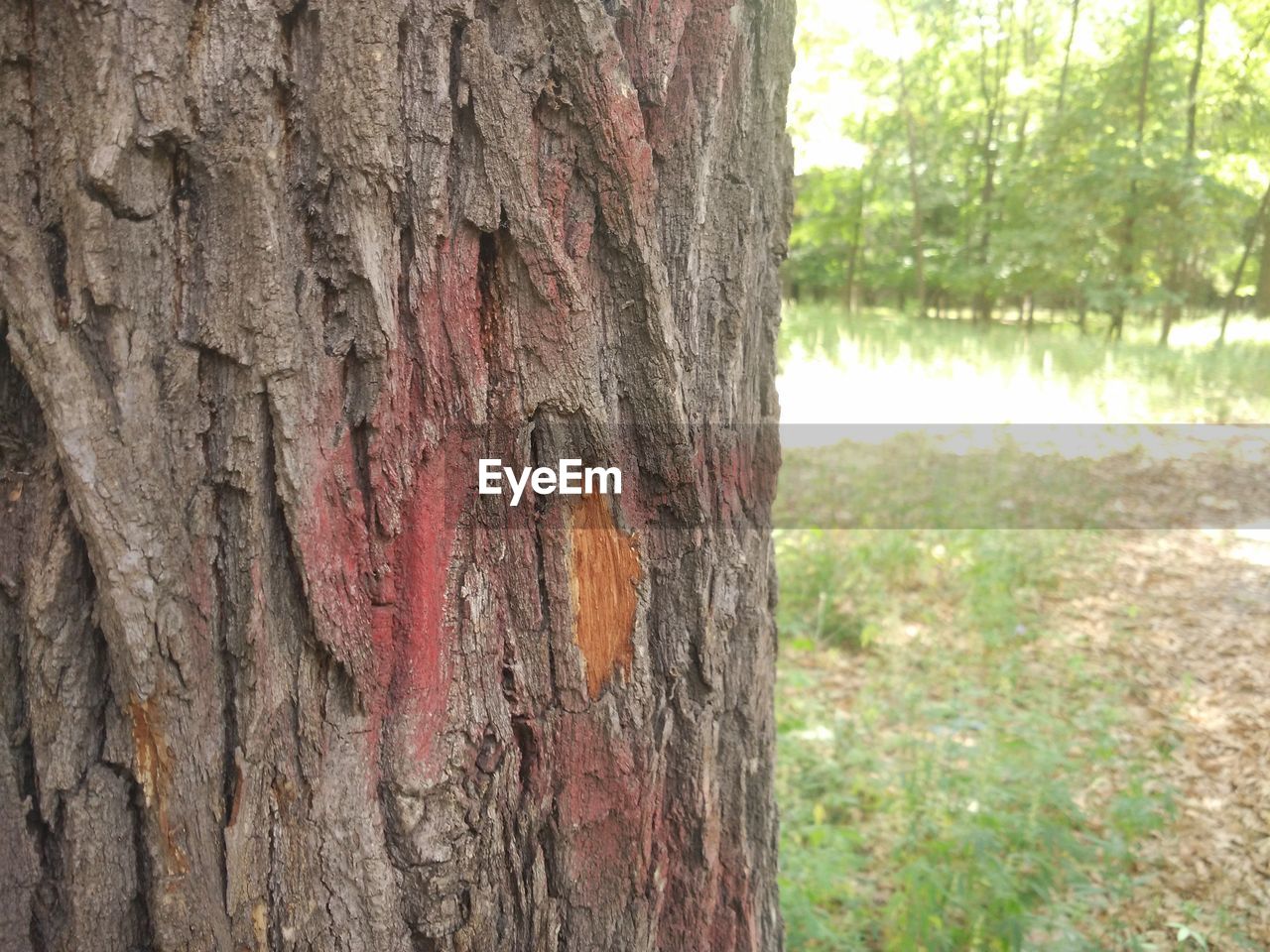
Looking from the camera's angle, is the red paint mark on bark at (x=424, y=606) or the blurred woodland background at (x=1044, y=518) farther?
the blurred woodland background at (x=1044, y=518)

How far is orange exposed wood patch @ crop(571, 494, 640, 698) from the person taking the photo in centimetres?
134

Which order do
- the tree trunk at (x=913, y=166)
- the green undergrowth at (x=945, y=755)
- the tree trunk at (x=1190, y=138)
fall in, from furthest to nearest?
the tree trunk at (x=913, y=166)
the tree trunk at (x=1190, y=138)
the green undergrowth at (x=945, y=755)

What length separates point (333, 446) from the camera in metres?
1.18

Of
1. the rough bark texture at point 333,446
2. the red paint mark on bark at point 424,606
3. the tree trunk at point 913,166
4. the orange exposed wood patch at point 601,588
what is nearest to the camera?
the rough bark texture at point 333,446

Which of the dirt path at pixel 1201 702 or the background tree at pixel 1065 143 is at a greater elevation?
the background tree at pixel 1065 143

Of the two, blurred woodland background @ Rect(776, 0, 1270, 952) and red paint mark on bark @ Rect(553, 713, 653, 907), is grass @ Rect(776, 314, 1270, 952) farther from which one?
red paint mark on bark @ Rect(553, 713, 653, 907)

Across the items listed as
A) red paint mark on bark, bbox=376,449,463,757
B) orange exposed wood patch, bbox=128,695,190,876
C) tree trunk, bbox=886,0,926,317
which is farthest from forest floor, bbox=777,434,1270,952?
tree trunk, bbox=886,0,926,317

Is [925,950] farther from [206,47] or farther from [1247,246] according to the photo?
[1247,246]

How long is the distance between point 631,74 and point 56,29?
0.73 m

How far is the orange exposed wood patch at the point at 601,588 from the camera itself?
1.34 metres

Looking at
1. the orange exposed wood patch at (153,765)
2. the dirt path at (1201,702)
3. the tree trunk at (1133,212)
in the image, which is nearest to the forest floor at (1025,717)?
the dirt path at (1201,702)

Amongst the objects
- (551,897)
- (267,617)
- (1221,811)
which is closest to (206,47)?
(267,617)

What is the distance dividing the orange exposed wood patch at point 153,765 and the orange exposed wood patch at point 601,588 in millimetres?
582

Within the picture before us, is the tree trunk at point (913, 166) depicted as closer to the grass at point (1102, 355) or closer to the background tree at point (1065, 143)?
the background tree at point (1065, 143)
